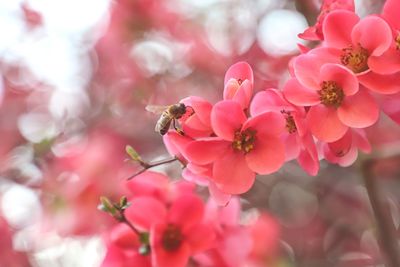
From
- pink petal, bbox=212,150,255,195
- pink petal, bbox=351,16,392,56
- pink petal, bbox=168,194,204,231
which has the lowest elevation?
pink petal, bbox=168,194,204,231

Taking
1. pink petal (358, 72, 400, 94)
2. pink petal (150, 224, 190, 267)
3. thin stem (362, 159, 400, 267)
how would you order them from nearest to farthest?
pink petal (358, 72, 400, 94) → pink petal (150, 224, 190, 267) → thin stem (362, 159, 400, 267)

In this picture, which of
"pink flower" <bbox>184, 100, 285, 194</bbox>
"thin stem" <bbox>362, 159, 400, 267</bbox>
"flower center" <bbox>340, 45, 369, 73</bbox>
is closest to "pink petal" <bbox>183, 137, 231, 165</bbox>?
"pink flower" <bbox>184, 100, 285, 194</bbox>

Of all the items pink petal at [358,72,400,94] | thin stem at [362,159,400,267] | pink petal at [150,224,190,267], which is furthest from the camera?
thin stem at [362,159,400,267]

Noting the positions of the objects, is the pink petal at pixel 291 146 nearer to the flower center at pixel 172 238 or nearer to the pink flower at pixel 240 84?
the pink flower at pixel 240 84

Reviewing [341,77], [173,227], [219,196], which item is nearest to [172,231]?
[173,227]

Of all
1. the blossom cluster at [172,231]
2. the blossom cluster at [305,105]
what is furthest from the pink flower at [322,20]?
the blossom cluster at [172,231]

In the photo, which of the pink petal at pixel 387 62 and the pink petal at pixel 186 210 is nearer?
the pink petal at pixel 387 62

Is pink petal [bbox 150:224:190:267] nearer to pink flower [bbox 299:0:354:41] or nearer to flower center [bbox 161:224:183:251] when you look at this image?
flower center [bbox 161:224:183:251]

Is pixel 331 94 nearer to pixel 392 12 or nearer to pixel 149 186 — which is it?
pixel 392 12
